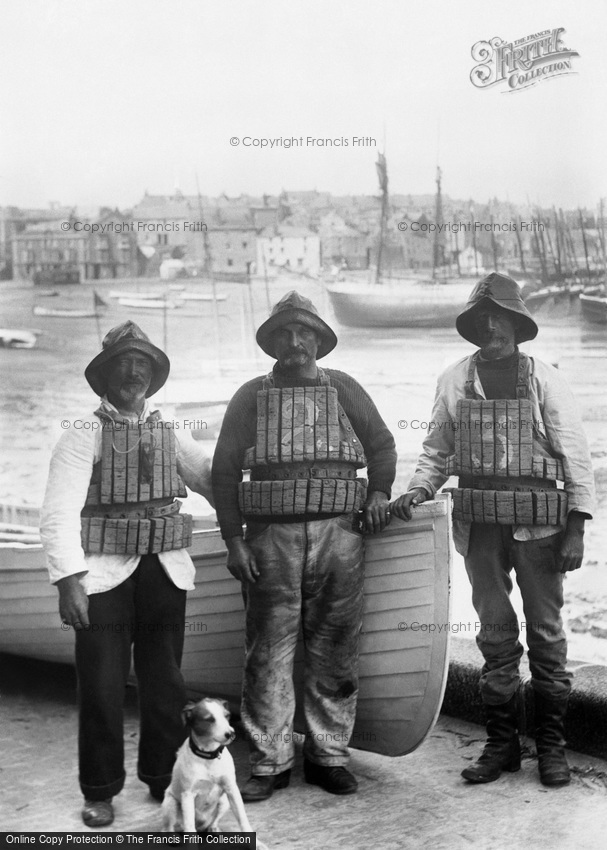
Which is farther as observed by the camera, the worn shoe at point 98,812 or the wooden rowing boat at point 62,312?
the wooden rowing boat at point 62,312

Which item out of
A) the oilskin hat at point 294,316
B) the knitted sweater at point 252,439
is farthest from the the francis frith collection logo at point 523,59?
the knitted sweater at point 252,439

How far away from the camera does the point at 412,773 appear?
12.5ft

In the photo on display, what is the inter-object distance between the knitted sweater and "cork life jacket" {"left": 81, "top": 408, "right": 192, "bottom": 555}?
0.25m

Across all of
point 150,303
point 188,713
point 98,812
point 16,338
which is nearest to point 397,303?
point 150,303

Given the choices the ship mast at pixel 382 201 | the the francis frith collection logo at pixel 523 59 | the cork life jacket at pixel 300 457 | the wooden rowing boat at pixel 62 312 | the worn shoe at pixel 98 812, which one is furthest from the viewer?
the wooden rowing boat at pixel 62 312

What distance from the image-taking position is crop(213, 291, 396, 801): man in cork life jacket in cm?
351

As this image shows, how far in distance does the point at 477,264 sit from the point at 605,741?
228 centimetres

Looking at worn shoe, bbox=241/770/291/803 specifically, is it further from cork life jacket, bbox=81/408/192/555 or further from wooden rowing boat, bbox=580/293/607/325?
wooden rowing boat, bbox=580/293/607/325

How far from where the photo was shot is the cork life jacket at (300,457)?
3486 millimetres

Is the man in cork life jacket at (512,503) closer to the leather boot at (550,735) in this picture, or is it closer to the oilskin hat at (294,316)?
the leather boot at (550,735)

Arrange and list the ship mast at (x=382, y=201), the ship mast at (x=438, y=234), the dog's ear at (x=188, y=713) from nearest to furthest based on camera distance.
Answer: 1. the dog's ear at (x=188, y=713)
2. the ship mast at (x=382, y=201)
3. the ship mast at (x=438, y=234)

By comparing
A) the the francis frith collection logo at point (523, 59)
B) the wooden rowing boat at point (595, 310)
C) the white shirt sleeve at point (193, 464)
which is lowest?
the white shirt sleeve at point (193, 464)

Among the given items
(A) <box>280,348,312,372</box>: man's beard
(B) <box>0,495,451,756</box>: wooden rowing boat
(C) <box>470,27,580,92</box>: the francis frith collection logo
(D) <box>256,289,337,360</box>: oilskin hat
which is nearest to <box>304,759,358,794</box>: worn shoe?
(B) <box>0,495,451,756</box>: wooden rowing boat

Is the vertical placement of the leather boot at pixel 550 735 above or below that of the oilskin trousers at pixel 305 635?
below
